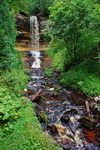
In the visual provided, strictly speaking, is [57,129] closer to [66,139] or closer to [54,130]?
[54,130]

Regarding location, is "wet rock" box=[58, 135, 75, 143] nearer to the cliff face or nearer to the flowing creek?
the flowing creek

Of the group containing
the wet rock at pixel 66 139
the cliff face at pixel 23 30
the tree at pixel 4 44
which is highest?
the cliff face at pixel 23 30

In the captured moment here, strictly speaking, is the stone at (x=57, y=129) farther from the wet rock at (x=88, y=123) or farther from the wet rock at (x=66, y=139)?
the wet rock at (x=88, y=123)

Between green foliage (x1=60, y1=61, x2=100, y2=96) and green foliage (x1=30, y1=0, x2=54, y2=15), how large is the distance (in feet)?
79.5

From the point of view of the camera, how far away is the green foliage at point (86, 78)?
663cm

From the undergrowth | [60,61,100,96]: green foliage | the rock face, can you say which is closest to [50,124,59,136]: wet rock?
the undergrowth

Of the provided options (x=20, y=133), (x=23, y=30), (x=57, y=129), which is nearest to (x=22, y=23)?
(x=23, y=30)

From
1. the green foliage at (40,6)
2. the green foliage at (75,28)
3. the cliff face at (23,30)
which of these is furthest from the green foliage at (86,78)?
the green foliage at (40,6)

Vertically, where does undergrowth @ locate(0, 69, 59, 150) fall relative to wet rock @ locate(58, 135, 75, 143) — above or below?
above

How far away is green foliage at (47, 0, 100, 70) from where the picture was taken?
690cm

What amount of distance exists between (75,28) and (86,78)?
3.76m

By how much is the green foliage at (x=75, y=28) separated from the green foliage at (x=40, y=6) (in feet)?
73.6

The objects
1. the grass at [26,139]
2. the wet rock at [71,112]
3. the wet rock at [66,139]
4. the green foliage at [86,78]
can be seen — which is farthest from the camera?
the green foliage at [86,78]

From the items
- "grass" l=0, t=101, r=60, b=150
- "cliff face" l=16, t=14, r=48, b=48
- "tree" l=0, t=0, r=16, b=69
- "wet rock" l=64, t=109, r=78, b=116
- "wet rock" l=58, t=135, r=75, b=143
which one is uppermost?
"cliff face" l=16, t=14, r=48, b=48
